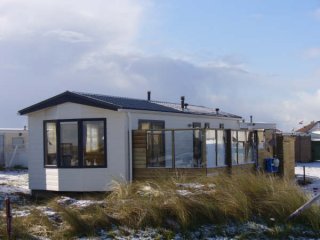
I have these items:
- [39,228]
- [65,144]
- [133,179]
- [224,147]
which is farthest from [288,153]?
[39,228]

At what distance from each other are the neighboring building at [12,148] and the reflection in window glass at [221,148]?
658 inches

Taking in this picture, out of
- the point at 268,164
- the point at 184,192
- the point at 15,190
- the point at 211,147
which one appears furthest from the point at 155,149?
the point at 184,192

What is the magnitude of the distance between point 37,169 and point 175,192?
30.4 ft

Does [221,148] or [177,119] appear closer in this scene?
[221,148]

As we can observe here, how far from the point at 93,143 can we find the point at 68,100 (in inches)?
60.7

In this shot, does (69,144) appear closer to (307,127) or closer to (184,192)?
(184,192)

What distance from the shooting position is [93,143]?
17.3 m

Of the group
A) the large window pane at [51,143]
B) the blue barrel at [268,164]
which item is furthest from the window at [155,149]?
the blue barrel at [268,164]

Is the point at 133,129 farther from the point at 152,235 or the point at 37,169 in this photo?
the point at 152,235

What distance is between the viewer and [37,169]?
725 inches

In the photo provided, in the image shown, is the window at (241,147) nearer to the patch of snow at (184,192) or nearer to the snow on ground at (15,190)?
the snow on ground at (15,190)

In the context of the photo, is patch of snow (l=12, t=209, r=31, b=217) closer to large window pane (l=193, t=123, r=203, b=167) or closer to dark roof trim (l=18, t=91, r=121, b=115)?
dark roof trim (l=18, t=91, r=121, b=115)

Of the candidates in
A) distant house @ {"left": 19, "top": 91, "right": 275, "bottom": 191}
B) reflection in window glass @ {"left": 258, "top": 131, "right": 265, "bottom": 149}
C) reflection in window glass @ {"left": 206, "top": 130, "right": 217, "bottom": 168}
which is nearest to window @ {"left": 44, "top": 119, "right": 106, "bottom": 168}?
distant house @ {"left": 19, "top": 91, "right": 275, "bottom": 191}

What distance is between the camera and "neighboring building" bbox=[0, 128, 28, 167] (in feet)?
103
